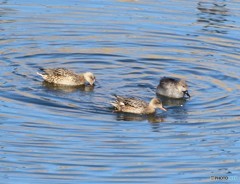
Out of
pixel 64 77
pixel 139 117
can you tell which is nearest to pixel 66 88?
pixel 64 77

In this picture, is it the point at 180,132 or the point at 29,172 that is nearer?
the point at 29,172

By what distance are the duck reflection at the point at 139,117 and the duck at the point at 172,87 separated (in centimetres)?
89

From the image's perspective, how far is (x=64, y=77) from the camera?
18484 mm

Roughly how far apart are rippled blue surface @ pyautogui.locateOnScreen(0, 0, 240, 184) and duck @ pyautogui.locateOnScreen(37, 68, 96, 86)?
177mm

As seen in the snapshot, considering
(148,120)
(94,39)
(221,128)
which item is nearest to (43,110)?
(148,120)

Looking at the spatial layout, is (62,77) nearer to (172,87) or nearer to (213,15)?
(172,87)

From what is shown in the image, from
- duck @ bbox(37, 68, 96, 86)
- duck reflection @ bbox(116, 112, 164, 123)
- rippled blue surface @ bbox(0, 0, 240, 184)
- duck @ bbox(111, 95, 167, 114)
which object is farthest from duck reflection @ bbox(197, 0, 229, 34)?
duck reflection @ bbox(116, 112, 164, 123)

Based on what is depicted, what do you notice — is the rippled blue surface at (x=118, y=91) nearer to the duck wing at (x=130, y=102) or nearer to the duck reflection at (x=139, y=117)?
the duck reflection at (x=139, y=117)

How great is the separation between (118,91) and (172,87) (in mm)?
993

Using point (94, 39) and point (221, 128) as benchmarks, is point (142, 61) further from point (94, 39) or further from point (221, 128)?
point (221, 128)

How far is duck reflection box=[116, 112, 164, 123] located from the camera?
1655 cm

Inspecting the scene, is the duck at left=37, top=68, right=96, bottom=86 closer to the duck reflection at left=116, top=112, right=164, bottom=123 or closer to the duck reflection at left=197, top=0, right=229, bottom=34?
the duck reflection at left=116, top=112, right=164, bottom=123

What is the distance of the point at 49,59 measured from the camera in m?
20.0

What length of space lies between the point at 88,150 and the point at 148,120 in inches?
95.9
